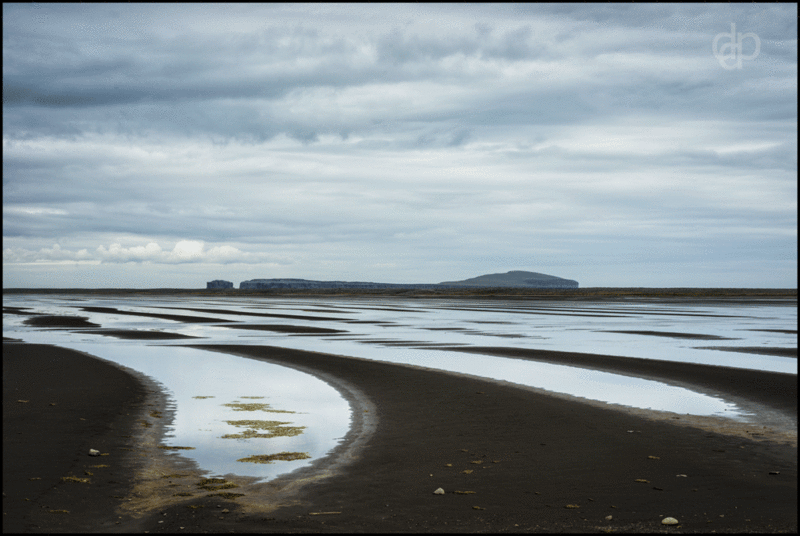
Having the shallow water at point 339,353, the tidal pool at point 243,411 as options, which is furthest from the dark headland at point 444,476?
the shallow water at point 339,353

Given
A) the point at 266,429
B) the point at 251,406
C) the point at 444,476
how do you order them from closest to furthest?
1. the point at 444,476
2. the point at 266,429
3. the point at 251,406

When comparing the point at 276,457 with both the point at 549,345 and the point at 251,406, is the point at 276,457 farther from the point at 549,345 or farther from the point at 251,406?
the point at 549,345

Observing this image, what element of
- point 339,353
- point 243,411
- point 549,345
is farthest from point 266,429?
point 549,345

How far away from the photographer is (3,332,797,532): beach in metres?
7.13

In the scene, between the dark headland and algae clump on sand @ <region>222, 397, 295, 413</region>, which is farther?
algae clump on sand @ <region>222, 397, 295, 413</region>

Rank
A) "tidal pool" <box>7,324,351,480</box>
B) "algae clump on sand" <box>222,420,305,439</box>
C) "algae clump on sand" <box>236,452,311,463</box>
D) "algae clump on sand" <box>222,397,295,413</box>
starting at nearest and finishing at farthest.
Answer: "algae clump on sand" <box>236,452,311,463</box>
"tidal pool" <box>7,324,351,480</box>
"algae clump on sand" <box>222,420,305,439</box>
"algae clump on sand" <box>222,397,295,413</box>

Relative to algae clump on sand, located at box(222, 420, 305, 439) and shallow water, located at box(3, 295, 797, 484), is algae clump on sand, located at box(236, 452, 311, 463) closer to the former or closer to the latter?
shallow water, located at box(3, 295, 797, 484)

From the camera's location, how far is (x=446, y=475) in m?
8.96

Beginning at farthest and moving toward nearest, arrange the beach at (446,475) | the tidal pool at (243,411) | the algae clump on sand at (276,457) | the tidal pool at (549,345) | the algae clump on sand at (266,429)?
1. the tidal pool at (549,345)
2. the algae clump on sand at (266,429)
3. the tidal pool at (243,411)
4. the algae clump on sand at (276,457)
5. the beach at (446,475)

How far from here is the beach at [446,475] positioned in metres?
7.13

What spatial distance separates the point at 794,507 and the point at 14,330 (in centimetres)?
3744

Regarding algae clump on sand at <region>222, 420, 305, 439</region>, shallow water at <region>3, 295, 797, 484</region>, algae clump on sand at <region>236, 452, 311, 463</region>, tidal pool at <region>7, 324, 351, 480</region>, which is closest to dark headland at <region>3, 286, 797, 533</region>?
tidal pool at <region>7, 324, 351, 480</region>

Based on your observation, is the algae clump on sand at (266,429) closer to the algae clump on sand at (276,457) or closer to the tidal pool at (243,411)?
the tidal pool at (243,411)

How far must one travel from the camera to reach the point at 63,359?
22.0 metres
